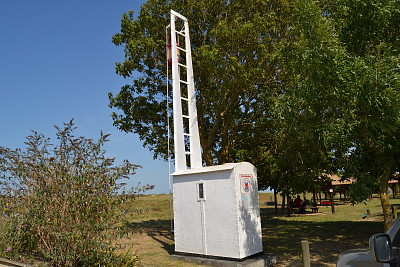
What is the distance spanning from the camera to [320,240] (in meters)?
13.3

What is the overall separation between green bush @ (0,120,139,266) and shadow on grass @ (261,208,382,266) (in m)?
5.69

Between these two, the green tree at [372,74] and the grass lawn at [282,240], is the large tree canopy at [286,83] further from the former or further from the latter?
the grass lawn at [282,240]

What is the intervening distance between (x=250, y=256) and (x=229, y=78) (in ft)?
24.8

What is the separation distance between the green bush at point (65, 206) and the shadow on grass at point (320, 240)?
5.69 m

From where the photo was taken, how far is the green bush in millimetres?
7199

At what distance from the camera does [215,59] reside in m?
13.7

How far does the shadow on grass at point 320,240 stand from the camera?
10.7 m

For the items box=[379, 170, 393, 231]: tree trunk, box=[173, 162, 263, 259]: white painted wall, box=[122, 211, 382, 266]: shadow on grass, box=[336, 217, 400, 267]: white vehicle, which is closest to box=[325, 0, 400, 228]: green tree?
box=[379, 170, 393, 231]: tree trunk

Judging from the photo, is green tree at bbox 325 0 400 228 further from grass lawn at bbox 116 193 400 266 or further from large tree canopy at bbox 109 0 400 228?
grass lawn at bbox 116 193 400 266

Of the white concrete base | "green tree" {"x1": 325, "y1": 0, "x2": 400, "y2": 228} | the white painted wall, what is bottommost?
the white concrete base

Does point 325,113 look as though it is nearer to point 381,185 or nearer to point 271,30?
point 381,185

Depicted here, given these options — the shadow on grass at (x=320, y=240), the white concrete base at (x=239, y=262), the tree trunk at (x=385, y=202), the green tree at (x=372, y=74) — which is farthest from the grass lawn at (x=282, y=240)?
the green tree at (x=372, y=74)

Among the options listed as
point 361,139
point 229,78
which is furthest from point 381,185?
point 229,78

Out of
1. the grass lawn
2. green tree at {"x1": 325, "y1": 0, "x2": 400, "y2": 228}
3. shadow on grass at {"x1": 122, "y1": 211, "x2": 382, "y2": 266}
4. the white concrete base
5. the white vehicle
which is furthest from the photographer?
shadow on grass at {"x1": 122, "y1": 211, "x2": 382, "y2": 266}
